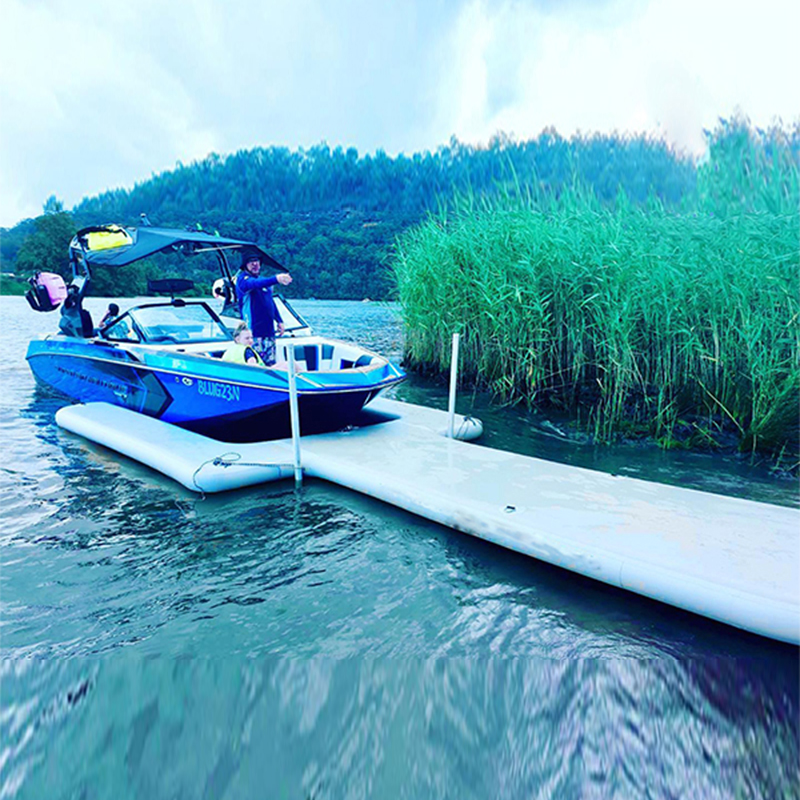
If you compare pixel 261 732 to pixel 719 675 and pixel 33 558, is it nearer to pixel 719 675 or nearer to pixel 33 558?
pixel 719 675

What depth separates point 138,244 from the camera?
7078 millimetres

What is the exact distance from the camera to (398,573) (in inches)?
154

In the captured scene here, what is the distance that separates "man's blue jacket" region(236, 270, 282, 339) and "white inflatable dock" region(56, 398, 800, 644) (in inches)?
55.0

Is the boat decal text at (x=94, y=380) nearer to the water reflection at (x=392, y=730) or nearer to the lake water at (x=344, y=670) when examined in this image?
the lake water at (x=344, y=670)

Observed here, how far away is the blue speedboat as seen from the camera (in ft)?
19.7

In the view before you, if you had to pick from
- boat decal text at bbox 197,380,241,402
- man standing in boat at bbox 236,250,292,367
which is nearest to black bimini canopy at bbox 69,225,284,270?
man standing in boat at bbox 236,250,292,367

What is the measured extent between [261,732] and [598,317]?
6054 mm

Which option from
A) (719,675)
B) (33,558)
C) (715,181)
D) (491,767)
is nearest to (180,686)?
(491,767)

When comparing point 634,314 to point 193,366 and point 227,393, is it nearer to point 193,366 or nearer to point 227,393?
point 227,393

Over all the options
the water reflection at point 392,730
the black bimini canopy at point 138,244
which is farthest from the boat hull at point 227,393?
the water reflection at point 392,730

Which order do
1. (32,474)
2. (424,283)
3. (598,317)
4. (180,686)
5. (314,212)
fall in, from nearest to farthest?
(180,686)
(32,474)
(598,317)
(424,283)
(314,212)

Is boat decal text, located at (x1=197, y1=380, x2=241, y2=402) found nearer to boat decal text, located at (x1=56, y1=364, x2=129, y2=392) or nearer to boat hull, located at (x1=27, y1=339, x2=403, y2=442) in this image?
boat hull, located at (x1=27, y1=339, x2=403, y2=442)

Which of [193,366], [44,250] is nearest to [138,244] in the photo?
[193,366]

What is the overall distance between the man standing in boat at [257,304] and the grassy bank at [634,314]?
291 cm
